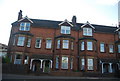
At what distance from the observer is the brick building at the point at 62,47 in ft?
81.5

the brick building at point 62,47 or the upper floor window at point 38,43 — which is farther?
the upper floor window at point 38,43

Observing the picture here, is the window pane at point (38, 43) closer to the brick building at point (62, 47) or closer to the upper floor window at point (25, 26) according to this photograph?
the brick building at point (62, 47)

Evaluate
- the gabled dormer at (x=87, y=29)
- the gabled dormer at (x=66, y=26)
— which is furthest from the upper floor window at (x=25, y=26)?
the gabled dormer at (x=87, y=29)

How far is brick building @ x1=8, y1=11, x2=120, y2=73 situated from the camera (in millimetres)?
24852

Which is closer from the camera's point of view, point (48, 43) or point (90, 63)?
point (90, 63)

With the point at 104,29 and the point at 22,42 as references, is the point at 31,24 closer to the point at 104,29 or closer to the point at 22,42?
the point at 22,42

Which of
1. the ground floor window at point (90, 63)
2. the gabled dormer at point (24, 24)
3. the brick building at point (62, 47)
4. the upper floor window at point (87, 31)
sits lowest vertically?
the ground floor window at point (90, 63)

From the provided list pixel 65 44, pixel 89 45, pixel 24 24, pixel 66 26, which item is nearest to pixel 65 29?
pixel 66 26

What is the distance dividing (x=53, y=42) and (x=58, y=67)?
5.71m

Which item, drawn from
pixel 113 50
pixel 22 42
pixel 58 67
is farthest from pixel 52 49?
pixel 113 50

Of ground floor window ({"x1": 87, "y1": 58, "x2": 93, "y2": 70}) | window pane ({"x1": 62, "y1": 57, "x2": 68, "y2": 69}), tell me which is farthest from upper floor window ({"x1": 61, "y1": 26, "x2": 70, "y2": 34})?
ground floor window ({"x1": 87, "y1": 58, "x2": 93, "y2": 70})

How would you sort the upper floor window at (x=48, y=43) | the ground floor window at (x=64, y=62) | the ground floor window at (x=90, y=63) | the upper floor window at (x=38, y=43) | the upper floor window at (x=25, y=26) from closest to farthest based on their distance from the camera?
the ground floor window at (x=64, y=62)
the ground floor window at (x=90, y=63)
the upper floor window at (x=38, y=43)
the upper floor window at (x=25, y=26)
the upper floor window at (x=48, y=43)

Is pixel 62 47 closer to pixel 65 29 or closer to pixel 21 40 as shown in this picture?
pixel 65 29

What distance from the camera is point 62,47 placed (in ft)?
84.0
